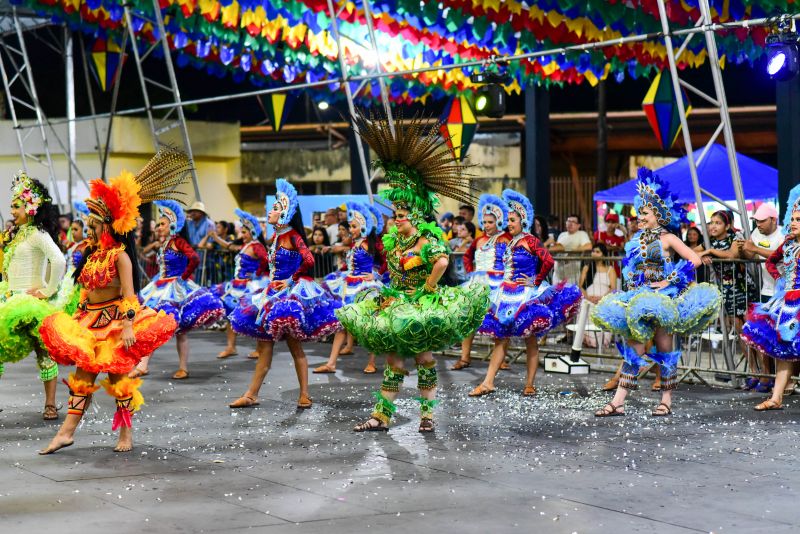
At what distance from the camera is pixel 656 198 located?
382 inches

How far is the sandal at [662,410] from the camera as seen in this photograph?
9.57 m

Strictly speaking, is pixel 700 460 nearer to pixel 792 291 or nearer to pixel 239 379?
pixel 792 291

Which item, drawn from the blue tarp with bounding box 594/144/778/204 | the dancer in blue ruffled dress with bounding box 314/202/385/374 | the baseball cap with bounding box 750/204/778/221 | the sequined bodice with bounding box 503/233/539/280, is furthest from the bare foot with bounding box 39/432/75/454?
the blue tarp with bounding box 594/144/778/204

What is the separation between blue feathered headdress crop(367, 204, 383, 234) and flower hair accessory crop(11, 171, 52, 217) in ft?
15.7

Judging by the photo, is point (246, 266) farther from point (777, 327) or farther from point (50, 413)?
point (777, 327)

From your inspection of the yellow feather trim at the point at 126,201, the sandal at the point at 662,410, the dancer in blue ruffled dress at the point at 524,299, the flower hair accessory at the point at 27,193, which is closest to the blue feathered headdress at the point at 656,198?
the sandal at the point at 662,410

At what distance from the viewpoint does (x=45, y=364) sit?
378 inches

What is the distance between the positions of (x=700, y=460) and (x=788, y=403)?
10.0ft

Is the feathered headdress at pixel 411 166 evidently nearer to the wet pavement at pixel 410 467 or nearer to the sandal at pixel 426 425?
the sandal at pixel 426 425

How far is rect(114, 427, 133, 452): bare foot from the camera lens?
7957mm

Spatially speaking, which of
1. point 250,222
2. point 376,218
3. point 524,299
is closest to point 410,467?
point 524,299

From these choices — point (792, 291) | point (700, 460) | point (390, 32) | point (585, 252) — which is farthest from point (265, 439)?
point (390, 32)

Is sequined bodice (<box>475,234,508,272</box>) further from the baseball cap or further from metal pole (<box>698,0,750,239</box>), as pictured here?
the baseball cap

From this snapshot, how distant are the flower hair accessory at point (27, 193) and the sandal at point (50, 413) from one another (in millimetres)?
1565
